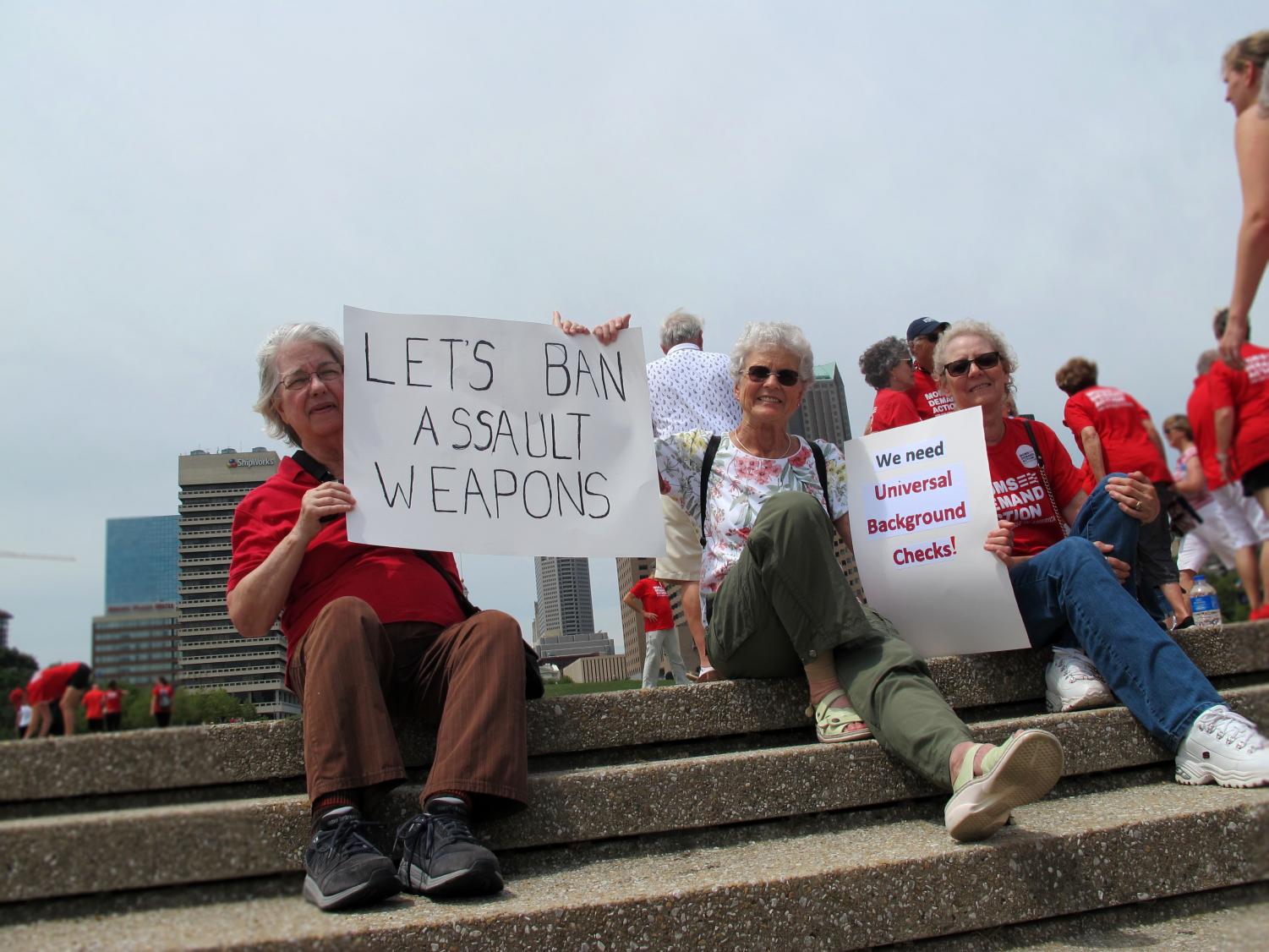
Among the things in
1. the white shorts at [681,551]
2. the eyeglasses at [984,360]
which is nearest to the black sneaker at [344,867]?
the white shorts at [681,551]

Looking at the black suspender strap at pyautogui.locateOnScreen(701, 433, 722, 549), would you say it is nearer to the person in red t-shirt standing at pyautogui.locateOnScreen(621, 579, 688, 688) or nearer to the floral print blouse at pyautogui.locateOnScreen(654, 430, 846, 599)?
the floral print blouse at pyautogui.locateOnScreen(654, 430, 846, 599)

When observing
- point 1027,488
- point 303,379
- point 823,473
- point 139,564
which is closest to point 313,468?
point 303,379

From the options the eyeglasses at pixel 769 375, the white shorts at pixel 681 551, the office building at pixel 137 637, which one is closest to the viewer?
the eyeglasses at pixel 769 375

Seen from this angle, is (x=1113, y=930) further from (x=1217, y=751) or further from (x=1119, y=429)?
(x=1119, y=429)

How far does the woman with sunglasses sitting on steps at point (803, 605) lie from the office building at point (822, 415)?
18 cm

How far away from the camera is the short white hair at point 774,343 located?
336 cm

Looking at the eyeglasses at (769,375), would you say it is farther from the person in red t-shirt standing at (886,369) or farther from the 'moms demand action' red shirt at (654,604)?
the 'moms demand action' red shirt at (654,604)

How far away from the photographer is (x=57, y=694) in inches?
198

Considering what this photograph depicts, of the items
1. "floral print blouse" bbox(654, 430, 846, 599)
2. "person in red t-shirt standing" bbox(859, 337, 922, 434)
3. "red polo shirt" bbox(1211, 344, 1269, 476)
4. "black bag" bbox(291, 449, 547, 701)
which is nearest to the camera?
"red polo shirt" bbox(1211, 344, 1269, 476)

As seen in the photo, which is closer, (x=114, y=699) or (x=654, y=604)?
(x=654, y=604)

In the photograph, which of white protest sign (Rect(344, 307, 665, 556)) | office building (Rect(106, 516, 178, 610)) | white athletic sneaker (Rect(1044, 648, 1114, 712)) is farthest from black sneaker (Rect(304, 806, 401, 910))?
office building (Rect(106, 516, 178, 610))

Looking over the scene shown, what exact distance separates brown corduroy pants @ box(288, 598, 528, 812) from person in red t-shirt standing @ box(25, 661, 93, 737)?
6.04ft

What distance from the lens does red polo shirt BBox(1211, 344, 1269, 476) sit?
572 millimetres

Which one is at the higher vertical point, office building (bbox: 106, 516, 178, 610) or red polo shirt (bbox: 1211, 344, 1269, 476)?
office building (bbox: 106, 516, 178, 610)
